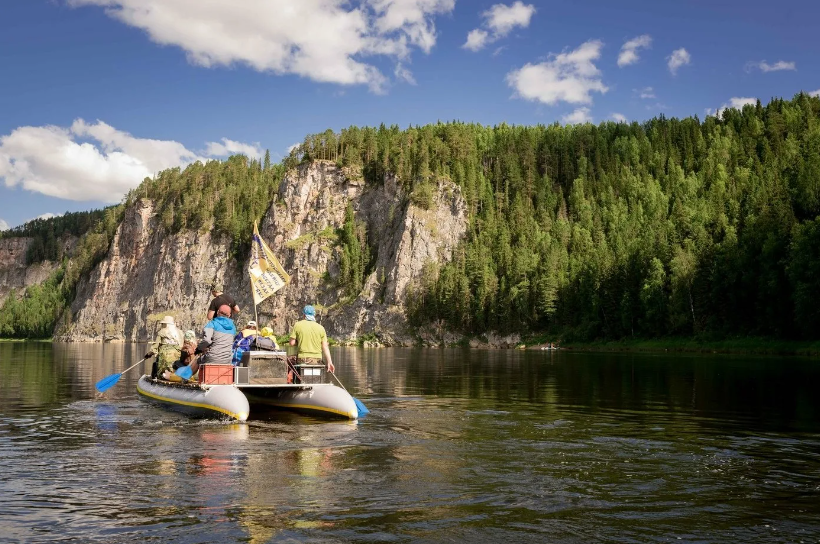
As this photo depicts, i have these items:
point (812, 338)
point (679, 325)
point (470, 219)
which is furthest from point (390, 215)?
point (812, 338)

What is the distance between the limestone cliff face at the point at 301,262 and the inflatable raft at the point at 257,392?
11713 cm

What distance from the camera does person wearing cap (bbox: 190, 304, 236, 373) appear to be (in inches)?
843

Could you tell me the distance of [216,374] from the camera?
21.4 m

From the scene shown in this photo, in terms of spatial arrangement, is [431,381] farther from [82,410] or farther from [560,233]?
[560,233]

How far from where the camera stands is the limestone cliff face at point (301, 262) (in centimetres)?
15188

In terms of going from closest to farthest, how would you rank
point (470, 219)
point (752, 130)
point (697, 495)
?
point (697, 495) → point (470, 219) → point (752, 130)

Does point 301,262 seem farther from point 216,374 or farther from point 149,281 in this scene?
point 216,374

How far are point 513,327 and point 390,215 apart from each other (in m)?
52.5

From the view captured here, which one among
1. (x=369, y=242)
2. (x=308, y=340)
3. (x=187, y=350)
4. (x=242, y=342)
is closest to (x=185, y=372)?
(x=187, y=350)

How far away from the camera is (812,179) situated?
88688 mm

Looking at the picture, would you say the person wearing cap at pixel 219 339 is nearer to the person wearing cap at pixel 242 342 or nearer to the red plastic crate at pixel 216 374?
the red plastic crate at pixel 216 374

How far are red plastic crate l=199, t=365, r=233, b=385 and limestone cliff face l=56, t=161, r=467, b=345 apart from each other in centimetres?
11882

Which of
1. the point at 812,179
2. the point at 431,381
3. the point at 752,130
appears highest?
the point at 752,130

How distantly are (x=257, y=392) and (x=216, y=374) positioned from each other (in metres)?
2.90
